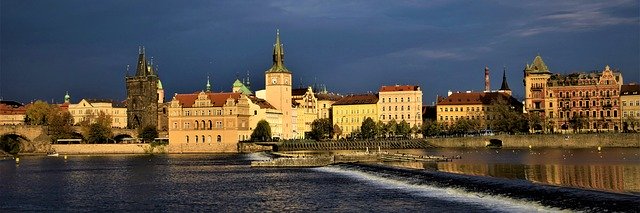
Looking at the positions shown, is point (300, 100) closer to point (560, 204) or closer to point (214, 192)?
point (214, 192)

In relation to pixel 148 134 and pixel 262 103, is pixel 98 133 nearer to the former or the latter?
pixel 148 134

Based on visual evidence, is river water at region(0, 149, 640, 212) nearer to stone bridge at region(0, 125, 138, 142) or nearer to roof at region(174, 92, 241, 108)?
roof at region(174, 92, 241, 108)

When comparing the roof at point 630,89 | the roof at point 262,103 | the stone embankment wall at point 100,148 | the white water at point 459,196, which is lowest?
the white water at point 459,196

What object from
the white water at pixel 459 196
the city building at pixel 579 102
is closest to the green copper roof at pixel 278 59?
the city building at pixel 579 102

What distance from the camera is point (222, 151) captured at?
148m

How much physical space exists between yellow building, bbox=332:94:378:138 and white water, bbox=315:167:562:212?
120010 mm

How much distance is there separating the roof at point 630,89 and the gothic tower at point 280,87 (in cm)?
5957

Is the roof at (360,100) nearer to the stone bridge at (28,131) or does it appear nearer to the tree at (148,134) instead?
the tree at (148,134)

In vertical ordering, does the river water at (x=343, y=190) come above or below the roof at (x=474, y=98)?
below

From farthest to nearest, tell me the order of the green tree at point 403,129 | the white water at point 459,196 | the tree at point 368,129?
the green tree at point 403,129, the tree at point 368,129, the white water at point 459,196

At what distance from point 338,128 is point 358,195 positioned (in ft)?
451

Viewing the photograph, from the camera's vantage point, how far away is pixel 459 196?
47969 mm

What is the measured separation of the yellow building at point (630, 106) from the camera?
153500 mm

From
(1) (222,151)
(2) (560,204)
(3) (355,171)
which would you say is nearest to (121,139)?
(1) (222,151)
